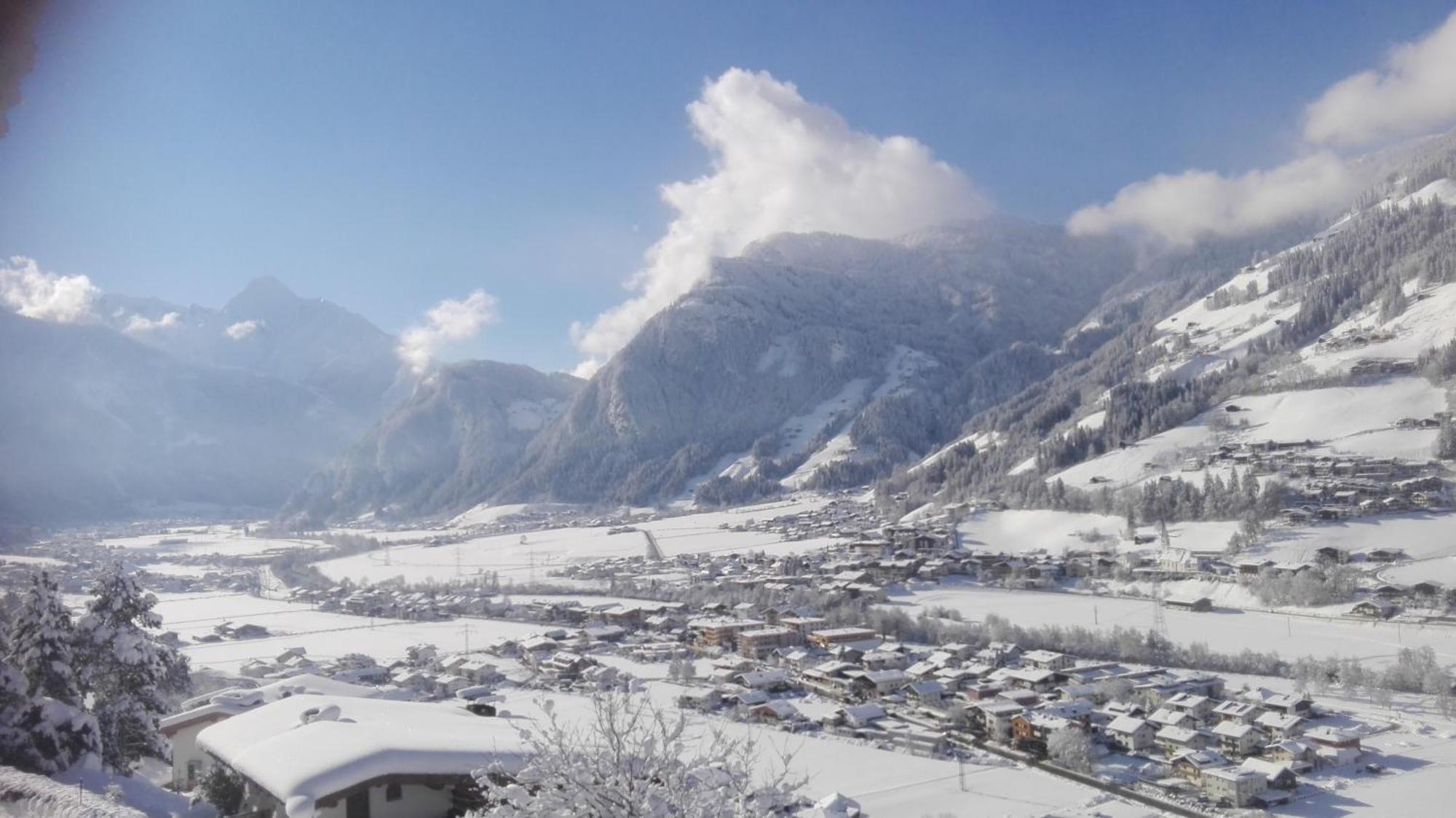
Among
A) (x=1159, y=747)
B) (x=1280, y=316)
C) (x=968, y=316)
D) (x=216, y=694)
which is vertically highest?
(x=968, y=316)

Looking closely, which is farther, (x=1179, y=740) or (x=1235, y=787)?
(x=1179, y=740)

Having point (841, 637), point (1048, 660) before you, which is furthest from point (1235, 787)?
point (841, 637)

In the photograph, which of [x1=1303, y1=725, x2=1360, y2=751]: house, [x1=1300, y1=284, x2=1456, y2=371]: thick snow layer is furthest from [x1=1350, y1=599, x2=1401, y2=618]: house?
[x1=1300, y1=284, x2=1456, y2=371]: thick snow layer

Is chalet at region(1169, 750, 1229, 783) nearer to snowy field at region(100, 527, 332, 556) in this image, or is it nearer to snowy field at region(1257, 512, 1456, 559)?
snowy field at region(1257, 512, 1456, 559)

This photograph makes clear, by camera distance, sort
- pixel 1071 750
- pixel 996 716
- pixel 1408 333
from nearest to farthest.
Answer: pixel 1071 750 < pixel 996 716 < pixel 1408 333

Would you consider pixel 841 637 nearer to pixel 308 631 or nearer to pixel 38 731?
pixel 308 631

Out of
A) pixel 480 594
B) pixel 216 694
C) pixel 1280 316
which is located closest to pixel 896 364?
pixel 1280 316

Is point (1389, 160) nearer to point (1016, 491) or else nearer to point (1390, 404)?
point (1390, 404)
